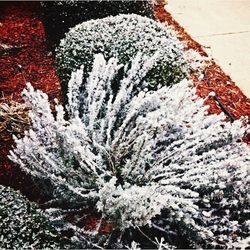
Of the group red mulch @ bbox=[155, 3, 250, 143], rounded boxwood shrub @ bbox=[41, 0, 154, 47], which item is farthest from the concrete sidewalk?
rounded boxwood shrub @ bbox=[41, 0, 154, 47]

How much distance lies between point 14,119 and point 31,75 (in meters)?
0.84

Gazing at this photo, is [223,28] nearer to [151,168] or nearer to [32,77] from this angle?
[32,77]

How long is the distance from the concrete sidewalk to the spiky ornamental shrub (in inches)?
59.3

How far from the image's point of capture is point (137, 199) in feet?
5.84

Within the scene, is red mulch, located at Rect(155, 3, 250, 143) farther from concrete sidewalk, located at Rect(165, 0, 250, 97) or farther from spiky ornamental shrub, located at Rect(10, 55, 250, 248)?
spiky ornamental shrub, located at Rect(10, 55, 250, 248)

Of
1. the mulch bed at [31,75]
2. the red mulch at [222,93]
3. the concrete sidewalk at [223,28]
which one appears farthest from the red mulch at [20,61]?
the concrete sidewalk at [223,28]

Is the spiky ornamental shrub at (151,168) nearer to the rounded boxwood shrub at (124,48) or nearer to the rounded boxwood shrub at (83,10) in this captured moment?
the rounded boxwood shrub at (124,48)

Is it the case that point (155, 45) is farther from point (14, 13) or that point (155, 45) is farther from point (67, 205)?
point (14, 13)

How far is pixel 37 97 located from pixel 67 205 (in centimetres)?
65

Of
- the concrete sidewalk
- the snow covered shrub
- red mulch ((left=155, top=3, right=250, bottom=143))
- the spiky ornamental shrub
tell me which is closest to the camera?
the snow covered shrub

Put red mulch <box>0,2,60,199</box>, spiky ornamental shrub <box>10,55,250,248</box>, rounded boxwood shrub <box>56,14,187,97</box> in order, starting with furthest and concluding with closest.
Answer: rounded boxwood shrub <box>56,14,187,97</box>, red mulch <box>0,2,60,199</box>, spiky ornamental shrub <box>10,55,250,248</box>

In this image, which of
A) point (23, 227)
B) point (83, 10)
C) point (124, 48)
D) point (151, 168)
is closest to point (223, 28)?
point (83, 10)

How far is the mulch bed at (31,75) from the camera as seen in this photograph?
254 cm

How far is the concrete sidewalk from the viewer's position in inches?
154
